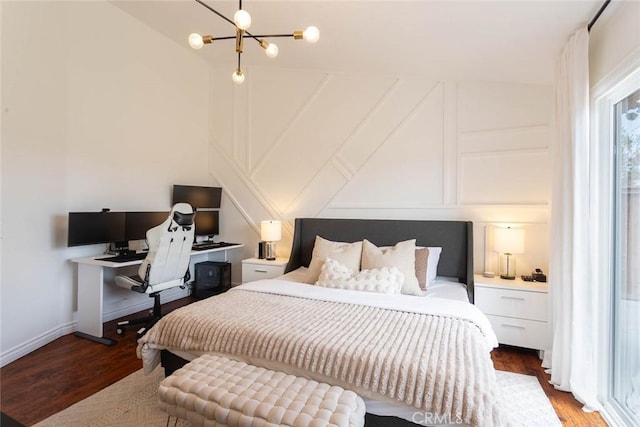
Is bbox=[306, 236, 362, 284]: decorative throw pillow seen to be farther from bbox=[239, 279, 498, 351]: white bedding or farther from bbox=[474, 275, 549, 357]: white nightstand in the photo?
bbox=[474, 275, 549, 357]: white nightstand

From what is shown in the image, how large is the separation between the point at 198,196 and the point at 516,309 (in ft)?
13.1

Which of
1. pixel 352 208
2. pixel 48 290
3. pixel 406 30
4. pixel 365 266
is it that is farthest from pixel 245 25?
pixel 48 290

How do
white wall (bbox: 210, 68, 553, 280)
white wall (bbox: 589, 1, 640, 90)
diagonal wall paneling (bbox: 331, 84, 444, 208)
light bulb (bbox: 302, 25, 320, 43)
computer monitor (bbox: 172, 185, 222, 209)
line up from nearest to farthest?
1. white wall (bbox: 589, 1, 640, 90)
2. light bulb (bbox: 302, 25, 320, 43)
3. white wall (bbox: 210, 68, 553, 280)
4. diagonal wall paneling (bbox: 331, 84, 444, 208)
5. computer monitor (bbox: 172, 185, 222, 209)

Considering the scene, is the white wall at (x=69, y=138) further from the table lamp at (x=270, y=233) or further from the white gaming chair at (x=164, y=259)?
the table lamp at (x=270, y=233)

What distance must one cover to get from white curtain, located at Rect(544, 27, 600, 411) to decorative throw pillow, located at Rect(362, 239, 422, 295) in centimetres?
103

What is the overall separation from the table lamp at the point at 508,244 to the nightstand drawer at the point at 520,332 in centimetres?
44

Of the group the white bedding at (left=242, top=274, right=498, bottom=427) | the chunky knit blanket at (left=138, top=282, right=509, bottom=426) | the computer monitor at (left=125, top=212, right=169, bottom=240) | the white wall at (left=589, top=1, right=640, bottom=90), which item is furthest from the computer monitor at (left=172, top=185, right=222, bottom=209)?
the white wall at (left=589, top=1, right=640, bottom=90)

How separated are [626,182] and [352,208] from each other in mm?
2495

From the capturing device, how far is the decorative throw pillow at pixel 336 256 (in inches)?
121

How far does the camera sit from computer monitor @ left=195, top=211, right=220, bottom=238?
14.4ft

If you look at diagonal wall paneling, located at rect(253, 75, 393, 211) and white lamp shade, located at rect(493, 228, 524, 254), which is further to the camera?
diagonal wall paneling, located at rect(253, 75, 393, 211)

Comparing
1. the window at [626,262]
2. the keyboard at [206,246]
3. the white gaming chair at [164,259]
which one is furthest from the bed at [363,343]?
the keyboard at [206,246]

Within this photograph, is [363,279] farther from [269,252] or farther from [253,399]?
[269,252]

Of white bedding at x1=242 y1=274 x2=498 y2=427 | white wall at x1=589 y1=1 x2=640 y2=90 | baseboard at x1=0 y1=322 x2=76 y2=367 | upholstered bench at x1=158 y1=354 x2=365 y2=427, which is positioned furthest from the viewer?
baseboard at x1=0 y1=322 x2=76 y2=367
